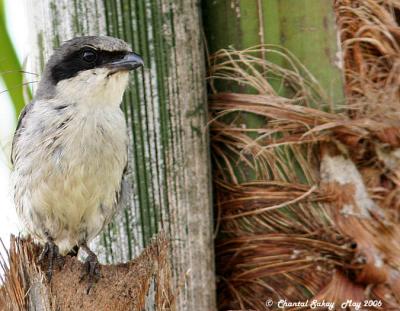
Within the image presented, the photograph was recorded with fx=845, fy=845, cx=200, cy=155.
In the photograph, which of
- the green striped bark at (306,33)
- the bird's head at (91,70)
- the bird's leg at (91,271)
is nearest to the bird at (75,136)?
the bird's head at (91,70)

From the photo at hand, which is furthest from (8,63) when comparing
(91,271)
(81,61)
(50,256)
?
(91,271)

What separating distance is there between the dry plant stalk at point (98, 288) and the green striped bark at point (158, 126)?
895mm

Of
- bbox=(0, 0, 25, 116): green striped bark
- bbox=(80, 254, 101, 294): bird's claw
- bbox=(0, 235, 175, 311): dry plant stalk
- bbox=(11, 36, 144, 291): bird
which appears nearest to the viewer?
bbox=(0, 235, 175, 311): dry plant stalk

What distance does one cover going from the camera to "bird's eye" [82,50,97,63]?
3.62 metres

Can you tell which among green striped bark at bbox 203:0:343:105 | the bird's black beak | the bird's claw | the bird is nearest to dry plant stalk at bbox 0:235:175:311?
the bird's claw

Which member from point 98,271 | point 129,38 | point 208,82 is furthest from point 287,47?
point 98,271

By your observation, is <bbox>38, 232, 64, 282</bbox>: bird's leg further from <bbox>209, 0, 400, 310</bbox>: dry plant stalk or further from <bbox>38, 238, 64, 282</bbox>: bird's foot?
<bbox>209, 0, 400, 310</bbox>: dry plant stalk

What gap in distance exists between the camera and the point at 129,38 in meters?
3.86

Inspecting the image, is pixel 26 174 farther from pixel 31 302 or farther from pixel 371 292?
pixel 371 292

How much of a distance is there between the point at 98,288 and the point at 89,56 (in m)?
1.13

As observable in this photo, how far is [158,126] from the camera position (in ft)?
12.7

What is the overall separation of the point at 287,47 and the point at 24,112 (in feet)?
4.13

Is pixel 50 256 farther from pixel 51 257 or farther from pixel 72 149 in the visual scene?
pixel 72 149

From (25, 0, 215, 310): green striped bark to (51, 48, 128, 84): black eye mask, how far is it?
20cm
